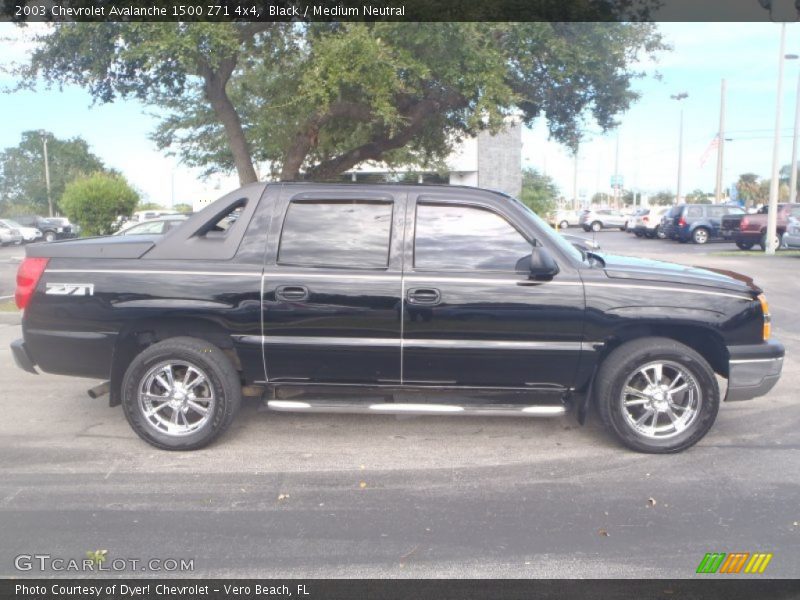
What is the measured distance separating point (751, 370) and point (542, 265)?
1.70 m

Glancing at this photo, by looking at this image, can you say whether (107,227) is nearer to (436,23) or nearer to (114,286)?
(436,23)

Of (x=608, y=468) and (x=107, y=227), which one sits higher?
(x=107, y=227)

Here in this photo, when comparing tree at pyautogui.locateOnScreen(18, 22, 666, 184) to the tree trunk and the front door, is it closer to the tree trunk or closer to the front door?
the tree trunk

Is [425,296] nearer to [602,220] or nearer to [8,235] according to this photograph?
[8,235]

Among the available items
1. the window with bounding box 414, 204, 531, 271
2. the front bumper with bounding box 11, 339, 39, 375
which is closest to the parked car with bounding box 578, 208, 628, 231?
the window with bounding box 414, 204, 531, 271

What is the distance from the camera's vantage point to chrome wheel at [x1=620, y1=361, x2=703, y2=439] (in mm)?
5211

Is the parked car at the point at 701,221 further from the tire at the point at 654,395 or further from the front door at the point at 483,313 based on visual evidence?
the front door at the point at 483,313

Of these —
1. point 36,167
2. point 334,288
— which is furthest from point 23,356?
point 36,167

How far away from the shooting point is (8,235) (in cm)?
3734

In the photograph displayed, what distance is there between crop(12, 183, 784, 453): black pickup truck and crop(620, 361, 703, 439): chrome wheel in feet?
0.04
